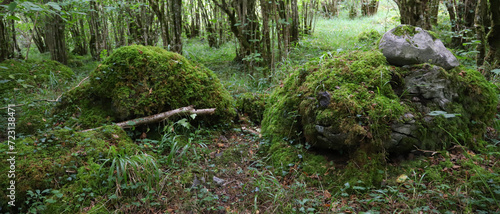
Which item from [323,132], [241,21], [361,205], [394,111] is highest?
[241,21]

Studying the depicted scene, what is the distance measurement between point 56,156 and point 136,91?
155cm

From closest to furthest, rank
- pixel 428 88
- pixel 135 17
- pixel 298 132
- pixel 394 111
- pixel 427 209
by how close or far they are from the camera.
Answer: pixel 427 209 < pixel 394 111 < pixel 428 88 < pixel 298 132 < pixel 135 17

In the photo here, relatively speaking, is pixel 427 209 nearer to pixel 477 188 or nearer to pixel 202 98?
pixel 477 188

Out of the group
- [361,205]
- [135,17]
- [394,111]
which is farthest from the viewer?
[135,17]

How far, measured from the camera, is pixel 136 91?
166 inches

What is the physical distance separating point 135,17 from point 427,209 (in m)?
10.0

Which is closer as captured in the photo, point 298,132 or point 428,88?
point 428,88

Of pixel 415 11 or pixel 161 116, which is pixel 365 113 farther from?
pixel 415 11

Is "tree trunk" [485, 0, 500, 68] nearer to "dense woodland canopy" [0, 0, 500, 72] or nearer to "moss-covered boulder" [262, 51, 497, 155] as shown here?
"dense woodland canopy" [0, 0, 500, 72]

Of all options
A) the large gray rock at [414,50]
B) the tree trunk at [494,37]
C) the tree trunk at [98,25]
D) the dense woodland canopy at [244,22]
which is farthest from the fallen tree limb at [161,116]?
the tree trunk at [98,25]

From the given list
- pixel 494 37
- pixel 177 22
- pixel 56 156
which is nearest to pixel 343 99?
pixel 494 37

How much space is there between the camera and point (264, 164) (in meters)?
3.58

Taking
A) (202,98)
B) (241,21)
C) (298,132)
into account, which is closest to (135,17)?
(241,21)

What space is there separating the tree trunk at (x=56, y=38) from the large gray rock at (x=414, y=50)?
987 centimetres
